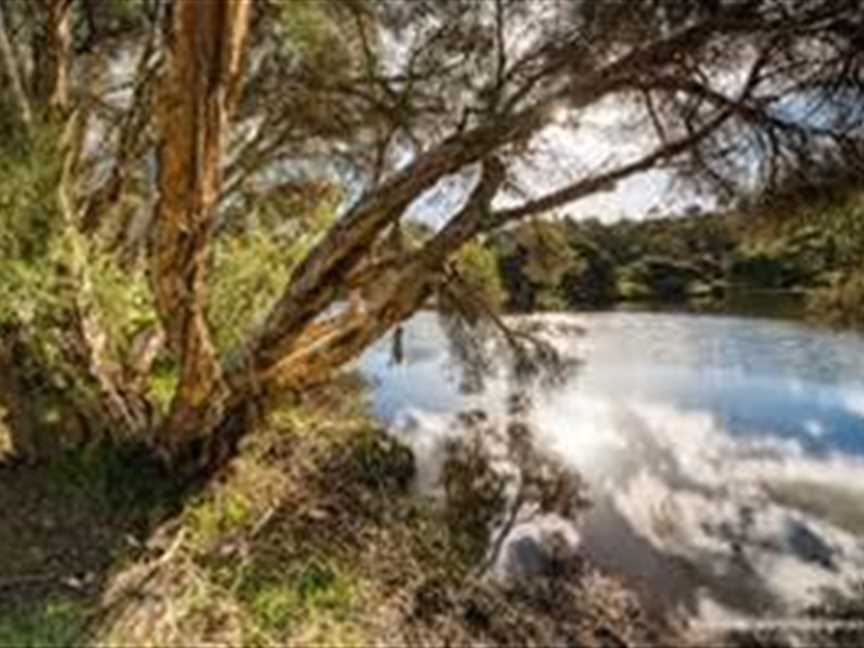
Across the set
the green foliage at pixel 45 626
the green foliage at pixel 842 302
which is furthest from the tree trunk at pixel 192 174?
the green foliage at pixel 842 302

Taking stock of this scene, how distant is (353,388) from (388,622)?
6809mm

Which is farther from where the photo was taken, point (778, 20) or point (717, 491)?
point (717, 491)

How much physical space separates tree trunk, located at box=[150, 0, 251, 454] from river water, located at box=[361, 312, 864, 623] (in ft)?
9.81

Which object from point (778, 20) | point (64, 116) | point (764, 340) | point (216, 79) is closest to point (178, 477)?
point (64, 116)

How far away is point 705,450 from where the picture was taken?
A: 14.9 meters

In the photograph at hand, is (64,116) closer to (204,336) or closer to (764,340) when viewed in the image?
(204,336)

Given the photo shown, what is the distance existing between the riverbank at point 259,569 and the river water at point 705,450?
1096 millimetres

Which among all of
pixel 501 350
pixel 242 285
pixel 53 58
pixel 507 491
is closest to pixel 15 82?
pixel 53 58

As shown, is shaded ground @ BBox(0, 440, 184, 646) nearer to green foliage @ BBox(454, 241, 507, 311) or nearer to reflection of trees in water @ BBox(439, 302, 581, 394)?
reflection of trees in water @ BBox(439, 302, 581, 394)

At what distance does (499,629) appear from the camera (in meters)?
7.03

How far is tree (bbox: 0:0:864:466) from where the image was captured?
714cm

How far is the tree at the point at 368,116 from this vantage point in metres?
7.14

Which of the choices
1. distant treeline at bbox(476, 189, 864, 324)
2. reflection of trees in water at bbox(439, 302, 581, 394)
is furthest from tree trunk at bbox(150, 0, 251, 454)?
reflection of trees in water at bbox(439, 302, 581, 394)

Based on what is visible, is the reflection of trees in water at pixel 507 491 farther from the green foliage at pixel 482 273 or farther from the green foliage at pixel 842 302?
the green foliage at pixel 842 302
